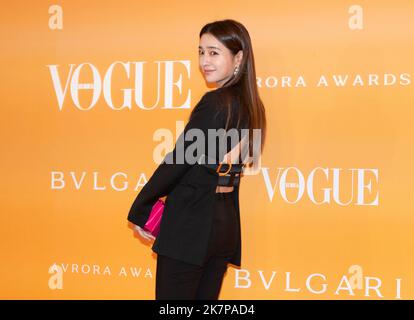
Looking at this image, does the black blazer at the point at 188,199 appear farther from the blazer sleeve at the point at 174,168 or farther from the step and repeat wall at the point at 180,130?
the step and repeat wall at the point at 180,130

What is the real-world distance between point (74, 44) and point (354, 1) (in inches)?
56.5

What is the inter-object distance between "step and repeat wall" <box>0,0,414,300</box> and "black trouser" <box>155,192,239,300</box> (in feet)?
2.52

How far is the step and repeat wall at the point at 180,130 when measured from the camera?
2.50m

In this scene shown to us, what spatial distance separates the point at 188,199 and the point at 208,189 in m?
0.08

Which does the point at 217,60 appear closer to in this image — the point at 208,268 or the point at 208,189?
the point at 208,189

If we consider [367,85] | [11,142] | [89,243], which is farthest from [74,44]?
[367,85]

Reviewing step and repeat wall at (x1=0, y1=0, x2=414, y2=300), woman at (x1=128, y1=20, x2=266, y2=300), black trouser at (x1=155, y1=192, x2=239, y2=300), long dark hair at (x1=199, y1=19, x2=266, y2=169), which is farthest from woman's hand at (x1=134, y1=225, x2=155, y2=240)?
step and repeat wall at (x1=0, y1=0, x2=414, y2=300)

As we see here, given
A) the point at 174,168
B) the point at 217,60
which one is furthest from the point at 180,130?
the point at 174,168

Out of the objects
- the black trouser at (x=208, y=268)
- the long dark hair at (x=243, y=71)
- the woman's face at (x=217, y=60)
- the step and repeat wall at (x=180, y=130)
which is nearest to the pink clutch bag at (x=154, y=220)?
the black trouser at (x=208, y=268)

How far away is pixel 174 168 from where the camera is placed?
184 cm

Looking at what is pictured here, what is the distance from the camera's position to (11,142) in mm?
2943

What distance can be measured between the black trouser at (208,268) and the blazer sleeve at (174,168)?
0.16 metres

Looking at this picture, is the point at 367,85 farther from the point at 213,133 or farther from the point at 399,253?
the point at 213,133

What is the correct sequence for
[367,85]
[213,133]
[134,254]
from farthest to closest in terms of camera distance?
[134,254]
[367,85]
[213,133]
